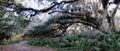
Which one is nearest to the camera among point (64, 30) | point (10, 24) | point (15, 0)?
point (15, 0)

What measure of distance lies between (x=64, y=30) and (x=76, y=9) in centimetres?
220

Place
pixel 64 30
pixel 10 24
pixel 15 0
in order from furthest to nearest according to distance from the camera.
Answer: pixel 10 24, pixel 64 30, pixel 15 0

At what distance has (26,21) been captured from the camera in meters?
18.2

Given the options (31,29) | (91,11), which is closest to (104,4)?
(91,11)

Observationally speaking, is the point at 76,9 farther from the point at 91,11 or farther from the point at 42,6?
the point at 42,6

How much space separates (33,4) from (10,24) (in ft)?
14.7

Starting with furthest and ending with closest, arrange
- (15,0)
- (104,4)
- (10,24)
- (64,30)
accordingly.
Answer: (10,24) < (64,30) < (15,0) < (104,4)

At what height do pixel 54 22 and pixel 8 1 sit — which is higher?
pixel 8 1

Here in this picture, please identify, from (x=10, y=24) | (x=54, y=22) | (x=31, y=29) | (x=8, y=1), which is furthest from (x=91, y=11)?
(x=10, y=24)

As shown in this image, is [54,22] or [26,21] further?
[26,21]

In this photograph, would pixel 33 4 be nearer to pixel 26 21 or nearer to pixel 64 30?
pixel 26 21

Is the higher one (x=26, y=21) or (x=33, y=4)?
(x=33, y=4)

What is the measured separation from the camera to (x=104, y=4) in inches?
623

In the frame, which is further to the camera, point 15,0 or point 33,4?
point 33,4
